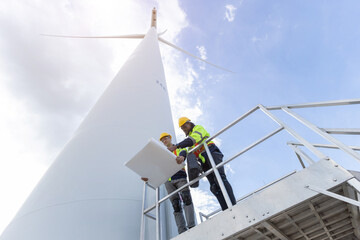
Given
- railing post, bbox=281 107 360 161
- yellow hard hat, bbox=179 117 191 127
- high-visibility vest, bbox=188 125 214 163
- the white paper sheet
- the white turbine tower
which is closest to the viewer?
railing post, bbox=281 107 360 161

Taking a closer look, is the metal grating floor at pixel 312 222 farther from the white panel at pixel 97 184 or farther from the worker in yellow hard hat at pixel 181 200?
the white panel at pixel 97 184

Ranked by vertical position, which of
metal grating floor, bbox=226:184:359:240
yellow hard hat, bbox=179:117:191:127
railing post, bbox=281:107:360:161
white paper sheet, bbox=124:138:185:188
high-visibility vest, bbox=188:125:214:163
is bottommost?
metal grating floor, bbox=226:184:359:240

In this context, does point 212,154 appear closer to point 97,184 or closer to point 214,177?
point 214,177

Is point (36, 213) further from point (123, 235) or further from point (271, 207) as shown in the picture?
point (271, 207)

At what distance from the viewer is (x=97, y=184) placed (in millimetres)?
3803

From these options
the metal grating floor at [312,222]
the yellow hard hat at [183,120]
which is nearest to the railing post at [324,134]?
the metal grating floor at [312,222]

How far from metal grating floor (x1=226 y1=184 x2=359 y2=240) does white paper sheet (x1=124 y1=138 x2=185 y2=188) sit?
4.24 feet

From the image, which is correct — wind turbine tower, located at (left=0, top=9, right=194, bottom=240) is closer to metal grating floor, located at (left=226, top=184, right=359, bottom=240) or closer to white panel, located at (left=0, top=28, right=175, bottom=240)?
white panel, located at (left=0, top=28, right=175, bottom=240)

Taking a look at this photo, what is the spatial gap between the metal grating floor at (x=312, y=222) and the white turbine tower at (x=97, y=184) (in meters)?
1.92

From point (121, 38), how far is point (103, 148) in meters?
11.1

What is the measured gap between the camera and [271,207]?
2.15m

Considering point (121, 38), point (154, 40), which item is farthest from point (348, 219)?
point (121, 38)

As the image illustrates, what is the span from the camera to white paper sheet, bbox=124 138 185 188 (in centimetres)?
317

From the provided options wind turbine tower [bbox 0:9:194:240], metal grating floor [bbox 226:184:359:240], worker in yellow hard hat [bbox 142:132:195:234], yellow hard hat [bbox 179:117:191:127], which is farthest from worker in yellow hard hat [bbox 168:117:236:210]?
wind turbine tower [bbox 0:9:194:240]
